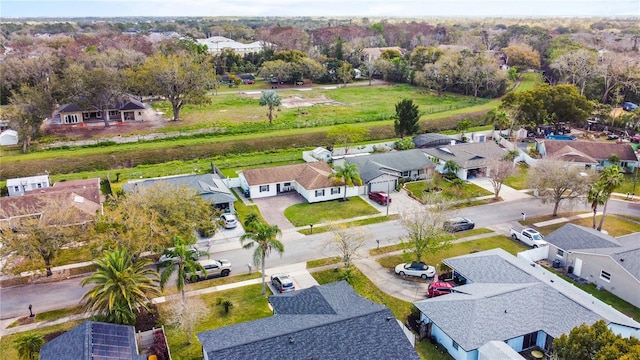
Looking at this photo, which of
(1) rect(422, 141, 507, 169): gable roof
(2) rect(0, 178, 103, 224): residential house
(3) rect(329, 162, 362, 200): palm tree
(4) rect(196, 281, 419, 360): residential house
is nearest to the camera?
(4) rect(196, 281, 419, 360): residential house

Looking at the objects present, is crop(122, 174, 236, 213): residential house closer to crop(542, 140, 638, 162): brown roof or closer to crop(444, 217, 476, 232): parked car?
crop(444, 217, 476, 232): parked car

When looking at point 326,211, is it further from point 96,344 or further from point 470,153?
point 96,344

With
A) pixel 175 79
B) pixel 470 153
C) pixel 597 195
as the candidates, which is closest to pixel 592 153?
pixel 470 153

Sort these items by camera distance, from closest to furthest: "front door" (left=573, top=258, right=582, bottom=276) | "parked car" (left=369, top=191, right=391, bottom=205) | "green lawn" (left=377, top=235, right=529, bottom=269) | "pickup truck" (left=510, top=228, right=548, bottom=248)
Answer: "front door" (left=573, top=258, right=582, bottom=276), "green lawn" (left=377, top=235, right=529, bottom=269), "pickup truck" (left=510, top=228, right=548, bottom=248), "parked car" (left=369, top=191, right=391, bottom=205)

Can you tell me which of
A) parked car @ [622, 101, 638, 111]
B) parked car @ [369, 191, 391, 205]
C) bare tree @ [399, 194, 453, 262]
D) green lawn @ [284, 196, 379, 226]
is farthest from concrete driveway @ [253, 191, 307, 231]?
parked car @ [622, 101, 638, 111]

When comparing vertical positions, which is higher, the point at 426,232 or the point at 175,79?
the point at 175,79

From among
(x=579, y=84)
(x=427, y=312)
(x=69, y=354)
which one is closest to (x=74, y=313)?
(x=69, y=354)

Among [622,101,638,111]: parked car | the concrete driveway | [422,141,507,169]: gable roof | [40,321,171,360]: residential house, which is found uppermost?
[622,101,638,111]: parked car
